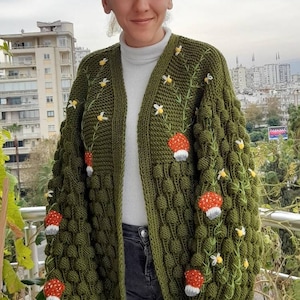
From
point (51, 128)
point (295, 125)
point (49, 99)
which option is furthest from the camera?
point (49, 99)

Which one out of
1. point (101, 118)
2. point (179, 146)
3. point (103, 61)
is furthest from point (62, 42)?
point (179, 146)

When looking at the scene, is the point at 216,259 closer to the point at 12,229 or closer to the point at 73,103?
the point at 73,103

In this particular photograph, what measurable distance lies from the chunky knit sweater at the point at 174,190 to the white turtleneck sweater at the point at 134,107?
1 cm

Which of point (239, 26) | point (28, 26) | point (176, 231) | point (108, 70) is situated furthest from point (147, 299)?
point (28, 26)

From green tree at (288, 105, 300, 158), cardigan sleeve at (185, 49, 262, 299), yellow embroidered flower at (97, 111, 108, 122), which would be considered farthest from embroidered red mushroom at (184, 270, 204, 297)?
green tree at (288, 105, 300, 158)

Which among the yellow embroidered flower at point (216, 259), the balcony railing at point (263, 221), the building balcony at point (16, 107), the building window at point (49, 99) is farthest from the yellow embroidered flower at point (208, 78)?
the building balcony at point (16, 107)

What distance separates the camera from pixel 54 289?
3.50ft

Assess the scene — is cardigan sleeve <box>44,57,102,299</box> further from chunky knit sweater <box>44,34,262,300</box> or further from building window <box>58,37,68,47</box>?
building window <box>58,37,68,47</box>

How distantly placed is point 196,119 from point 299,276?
0.73m

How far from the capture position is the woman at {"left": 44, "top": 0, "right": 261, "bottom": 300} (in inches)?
38.8

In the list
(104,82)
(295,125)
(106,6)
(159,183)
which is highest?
(106,6)

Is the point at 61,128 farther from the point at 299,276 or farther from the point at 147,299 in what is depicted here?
the point at 299,276

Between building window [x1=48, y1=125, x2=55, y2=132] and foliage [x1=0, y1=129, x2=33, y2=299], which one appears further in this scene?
building window [x1=48, y1=125, x2=55, y2=132]

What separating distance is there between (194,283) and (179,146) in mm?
266
